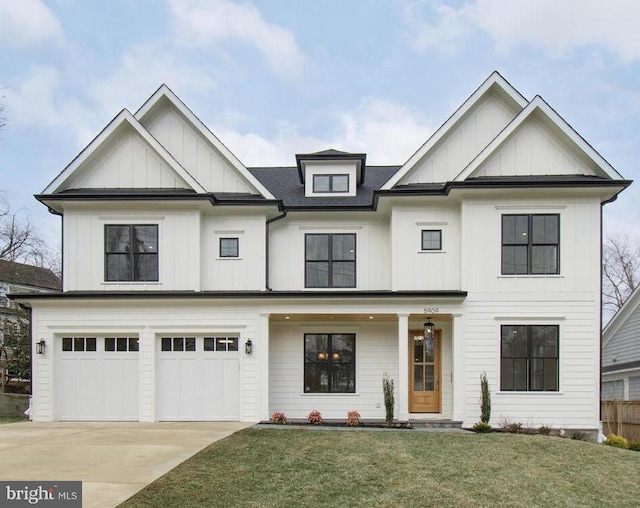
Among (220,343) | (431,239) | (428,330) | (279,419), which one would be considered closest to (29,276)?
(220,343)

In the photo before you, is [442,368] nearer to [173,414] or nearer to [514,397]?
[514,397]

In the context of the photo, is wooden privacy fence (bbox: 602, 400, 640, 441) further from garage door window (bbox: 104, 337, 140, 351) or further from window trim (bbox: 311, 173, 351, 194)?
garage door window (bbox: 104, 337, 140, 351)

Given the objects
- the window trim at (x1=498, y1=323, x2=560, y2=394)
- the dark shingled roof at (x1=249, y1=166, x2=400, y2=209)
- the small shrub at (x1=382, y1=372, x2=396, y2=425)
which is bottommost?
the small shrub at (x1=382, y1=372, x2=396, y2=425)

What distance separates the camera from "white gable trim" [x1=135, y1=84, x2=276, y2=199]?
51.3 feet

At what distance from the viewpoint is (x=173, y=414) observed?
14445 millimetres

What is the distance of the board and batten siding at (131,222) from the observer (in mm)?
15000

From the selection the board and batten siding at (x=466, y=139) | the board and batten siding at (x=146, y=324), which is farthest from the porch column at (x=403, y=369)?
the board and batten siding at (x=466, y=139)

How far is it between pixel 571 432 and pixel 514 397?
5.39 feet

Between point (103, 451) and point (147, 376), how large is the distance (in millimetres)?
4846

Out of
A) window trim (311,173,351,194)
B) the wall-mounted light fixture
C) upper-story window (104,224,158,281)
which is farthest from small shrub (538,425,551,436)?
the wall-mounted light fixture

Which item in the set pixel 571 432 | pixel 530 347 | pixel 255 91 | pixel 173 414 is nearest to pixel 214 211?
pixel 173 414

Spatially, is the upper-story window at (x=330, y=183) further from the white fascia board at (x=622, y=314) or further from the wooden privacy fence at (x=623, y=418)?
the white fascia board at (x=622, y=314)

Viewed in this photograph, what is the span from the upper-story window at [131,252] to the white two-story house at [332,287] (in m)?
0.04

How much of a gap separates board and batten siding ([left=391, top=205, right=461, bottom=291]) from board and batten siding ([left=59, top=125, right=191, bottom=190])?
21.0 ft
